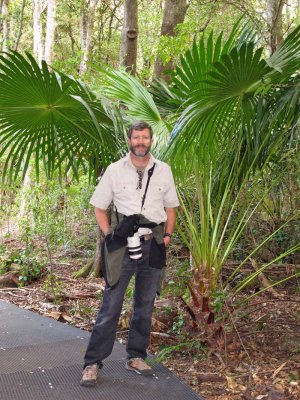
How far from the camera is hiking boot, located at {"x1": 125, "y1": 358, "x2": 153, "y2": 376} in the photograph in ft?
12.1

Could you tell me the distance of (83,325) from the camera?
5238mm

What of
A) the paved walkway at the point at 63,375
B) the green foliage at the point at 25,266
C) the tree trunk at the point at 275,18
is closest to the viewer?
the paved walkway at the point at 63,375

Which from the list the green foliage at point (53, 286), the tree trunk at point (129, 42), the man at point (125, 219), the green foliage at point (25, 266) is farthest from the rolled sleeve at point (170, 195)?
the tree trunk at point (129, 42)

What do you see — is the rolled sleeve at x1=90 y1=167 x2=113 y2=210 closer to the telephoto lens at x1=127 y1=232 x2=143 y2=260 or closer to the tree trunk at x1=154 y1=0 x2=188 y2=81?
the telephoto lens at x1=127 y1=232 x2=143 y2=260

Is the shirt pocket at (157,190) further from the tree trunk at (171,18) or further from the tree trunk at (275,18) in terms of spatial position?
the tree trunk at (275,18)


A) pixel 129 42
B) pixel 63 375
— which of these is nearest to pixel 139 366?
pixel 63 375

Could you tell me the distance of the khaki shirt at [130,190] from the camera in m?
3.47

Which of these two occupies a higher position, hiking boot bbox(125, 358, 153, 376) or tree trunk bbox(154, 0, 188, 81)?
tree trunk bbox(154, 0, 188, 81)

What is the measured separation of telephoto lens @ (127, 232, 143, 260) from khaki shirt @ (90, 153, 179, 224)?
0.56 ft

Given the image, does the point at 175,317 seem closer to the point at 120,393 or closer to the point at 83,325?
the point at 83,325

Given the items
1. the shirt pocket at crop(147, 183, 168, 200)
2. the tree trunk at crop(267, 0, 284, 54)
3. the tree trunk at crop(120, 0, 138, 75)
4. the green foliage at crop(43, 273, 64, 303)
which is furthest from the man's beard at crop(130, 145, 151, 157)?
the tree trunk at crop(267, 0, 284, 54)

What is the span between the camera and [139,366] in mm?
3717

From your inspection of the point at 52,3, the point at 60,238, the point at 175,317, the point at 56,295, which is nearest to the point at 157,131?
the point at 175,317

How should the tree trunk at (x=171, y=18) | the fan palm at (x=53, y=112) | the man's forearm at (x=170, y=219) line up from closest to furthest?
1. the fan palm at (x=53, y=112)
2. the man's forearm at (x=170, y=219)
3. the tree trunk at (x=171, y=18)
